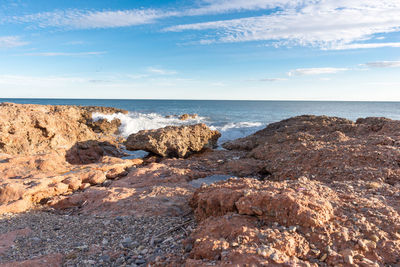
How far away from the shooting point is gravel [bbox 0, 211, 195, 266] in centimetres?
336

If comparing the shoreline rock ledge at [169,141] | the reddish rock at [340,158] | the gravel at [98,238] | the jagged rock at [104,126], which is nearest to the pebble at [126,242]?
the gravel at [98,238]

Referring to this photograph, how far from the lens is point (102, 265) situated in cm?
326

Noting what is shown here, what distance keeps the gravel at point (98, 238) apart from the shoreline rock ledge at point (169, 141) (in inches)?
227

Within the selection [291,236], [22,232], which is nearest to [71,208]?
[22,232]

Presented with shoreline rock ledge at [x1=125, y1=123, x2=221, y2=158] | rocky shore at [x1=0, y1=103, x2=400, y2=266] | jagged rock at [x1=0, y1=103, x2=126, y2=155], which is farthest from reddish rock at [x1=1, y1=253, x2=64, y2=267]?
shoreline rock ledge at [x1=125, y1=123, x2=221, y2=158]

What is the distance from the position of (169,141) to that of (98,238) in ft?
23.8

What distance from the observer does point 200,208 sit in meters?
4.16

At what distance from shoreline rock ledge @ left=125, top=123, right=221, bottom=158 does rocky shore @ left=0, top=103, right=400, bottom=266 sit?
1208mm

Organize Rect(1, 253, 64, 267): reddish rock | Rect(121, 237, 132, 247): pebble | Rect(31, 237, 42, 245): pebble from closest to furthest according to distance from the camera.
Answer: Rect(1, 253, 64, 267): reddish rock < Rect(121, 237, 132, 247): pebble < Rect(31, 237, 42, 245): pebble

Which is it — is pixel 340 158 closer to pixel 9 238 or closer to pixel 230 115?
pixel 9 238

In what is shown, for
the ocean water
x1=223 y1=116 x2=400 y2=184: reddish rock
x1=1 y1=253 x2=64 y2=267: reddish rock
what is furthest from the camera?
the ocean water

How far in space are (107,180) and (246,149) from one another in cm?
759

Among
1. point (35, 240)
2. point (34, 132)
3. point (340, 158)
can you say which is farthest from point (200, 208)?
point (34, 132)

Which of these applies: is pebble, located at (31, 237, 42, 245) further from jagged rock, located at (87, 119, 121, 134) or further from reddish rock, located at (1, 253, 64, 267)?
jagged rock, located at (87, 119, 121, 134)
